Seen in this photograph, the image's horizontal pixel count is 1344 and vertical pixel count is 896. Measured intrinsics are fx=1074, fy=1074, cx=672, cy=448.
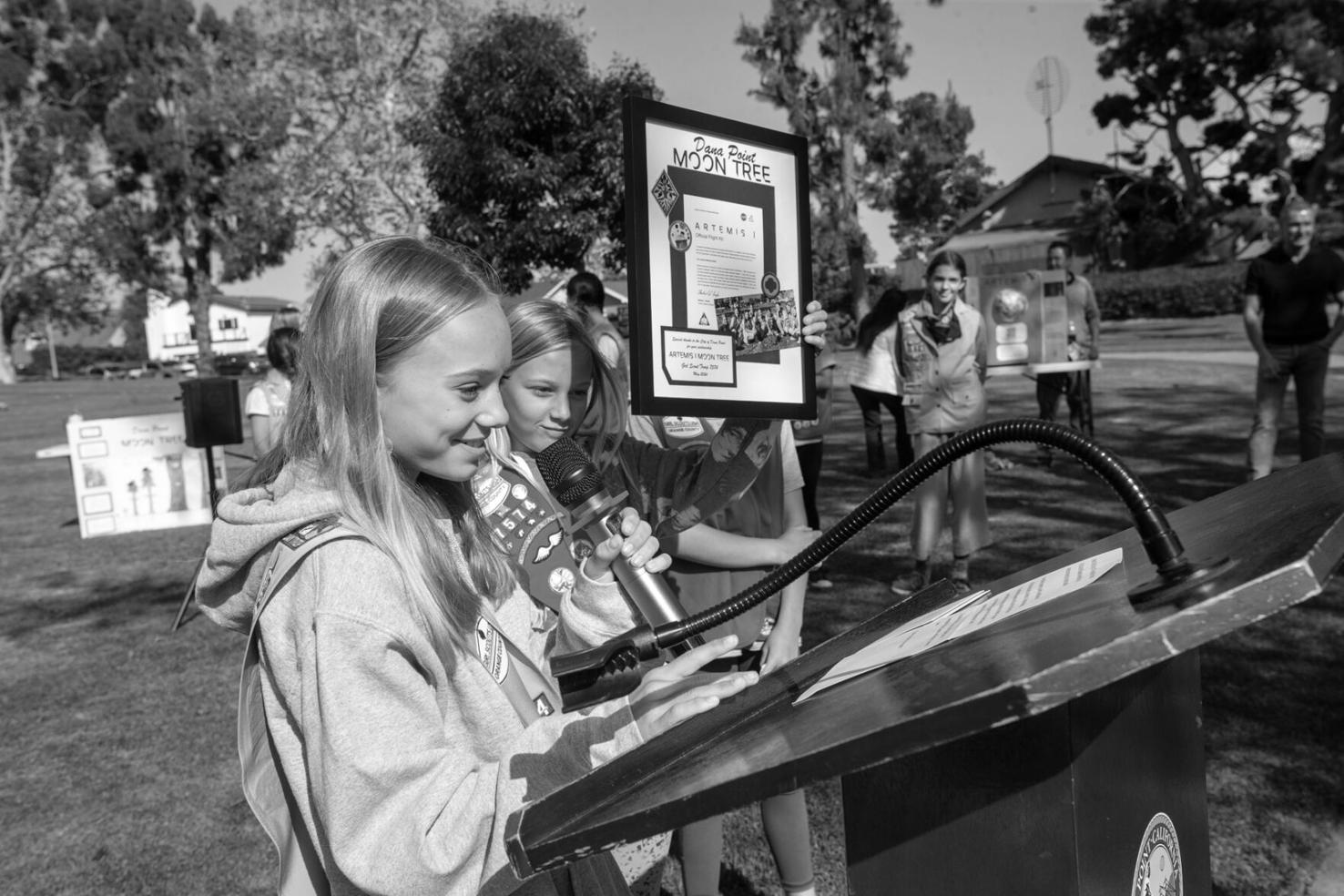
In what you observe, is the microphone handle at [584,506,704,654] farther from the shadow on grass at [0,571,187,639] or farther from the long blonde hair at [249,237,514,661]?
the shadow on grass at [0,571,187,639]

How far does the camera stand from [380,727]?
50.8 inches

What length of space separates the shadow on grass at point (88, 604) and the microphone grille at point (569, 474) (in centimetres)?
559

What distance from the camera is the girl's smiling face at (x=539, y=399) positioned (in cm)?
264

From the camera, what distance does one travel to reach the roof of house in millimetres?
51562

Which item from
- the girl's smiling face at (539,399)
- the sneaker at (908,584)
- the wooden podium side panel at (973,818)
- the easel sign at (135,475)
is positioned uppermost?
the girl's smiling face at (539,399)

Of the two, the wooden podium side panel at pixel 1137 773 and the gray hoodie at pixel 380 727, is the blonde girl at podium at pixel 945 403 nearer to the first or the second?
the wooden podium side panel at pixel 1137 773

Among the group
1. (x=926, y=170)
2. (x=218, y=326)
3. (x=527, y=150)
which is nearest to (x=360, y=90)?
(x=527, y=150)

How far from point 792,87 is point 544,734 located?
37.9 m

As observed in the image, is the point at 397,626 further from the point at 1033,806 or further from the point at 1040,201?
the point at 1040,201

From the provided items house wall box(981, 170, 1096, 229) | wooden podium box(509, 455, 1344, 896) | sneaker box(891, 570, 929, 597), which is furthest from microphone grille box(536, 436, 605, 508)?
house wall box(981, 170, 1096, 229)

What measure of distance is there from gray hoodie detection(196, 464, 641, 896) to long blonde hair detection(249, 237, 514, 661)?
4 cm

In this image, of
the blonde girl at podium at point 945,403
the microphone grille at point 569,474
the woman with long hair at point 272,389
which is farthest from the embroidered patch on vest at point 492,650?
the woman with long hair at point 272,389

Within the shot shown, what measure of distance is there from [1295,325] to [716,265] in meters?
6.92

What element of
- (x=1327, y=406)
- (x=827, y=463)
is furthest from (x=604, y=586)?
(x=1327, y=406)
